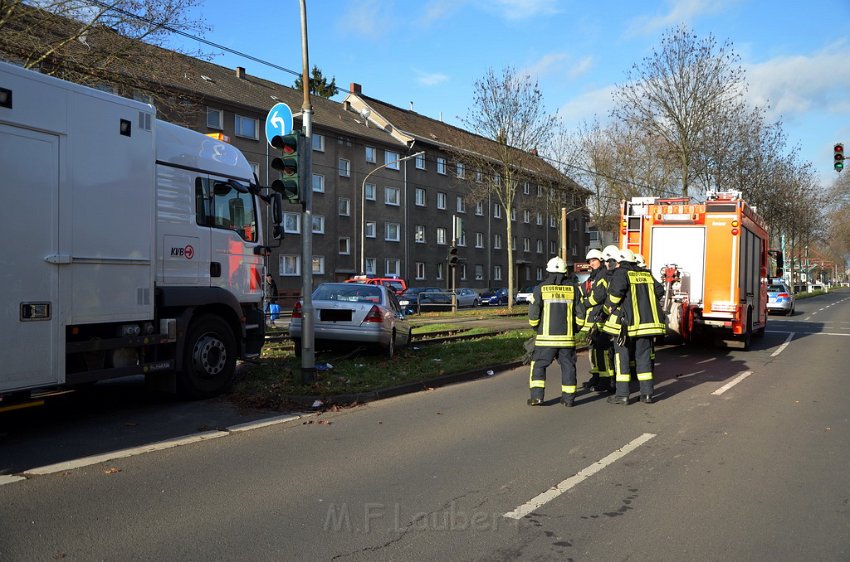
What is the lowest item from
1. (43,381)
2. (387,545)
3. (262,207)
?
(387,545)

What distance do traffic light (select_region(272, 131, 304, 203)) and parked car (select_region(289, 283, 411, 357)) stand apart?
112 inches

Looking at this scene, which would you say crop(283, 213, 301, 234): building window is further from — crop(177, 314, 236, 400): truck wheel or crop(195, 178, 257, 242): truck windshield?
crop(177, 314, 236, 400): truck wheel

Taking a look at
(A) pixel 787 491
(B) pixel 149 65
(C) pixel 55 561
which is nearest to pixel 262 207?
(C) pixel 55 561

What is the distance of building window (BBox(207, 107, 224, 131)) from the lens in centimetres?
3325

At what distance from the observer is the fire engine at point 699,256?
44.1ft

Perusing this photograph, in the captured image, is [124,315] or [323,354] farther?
[323,354]

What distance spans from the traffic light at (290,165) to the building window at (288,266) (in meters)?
28.3

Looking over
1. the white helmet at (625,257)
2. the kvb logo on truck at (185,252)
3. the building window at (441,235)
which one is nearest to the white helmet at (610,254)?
the white helmet at (625,257)

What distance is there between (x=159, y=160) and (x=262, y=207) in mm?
2181

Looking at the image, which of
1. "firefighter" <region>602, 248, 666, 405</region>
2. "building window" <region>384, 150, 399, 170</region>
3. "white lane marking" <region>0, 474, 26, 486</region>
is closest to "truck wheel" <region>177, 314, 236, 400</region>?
"white lane marking" <region>0, 474, 26, 486</region>

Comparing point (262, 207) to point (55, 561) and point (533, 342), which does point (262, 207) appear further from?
point (55, 561)

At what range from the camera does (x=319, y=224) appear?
39.4m

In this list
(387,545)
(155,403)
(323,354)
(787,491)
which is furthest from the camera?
(323,354)

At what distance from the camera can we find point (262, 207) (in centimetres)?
945
